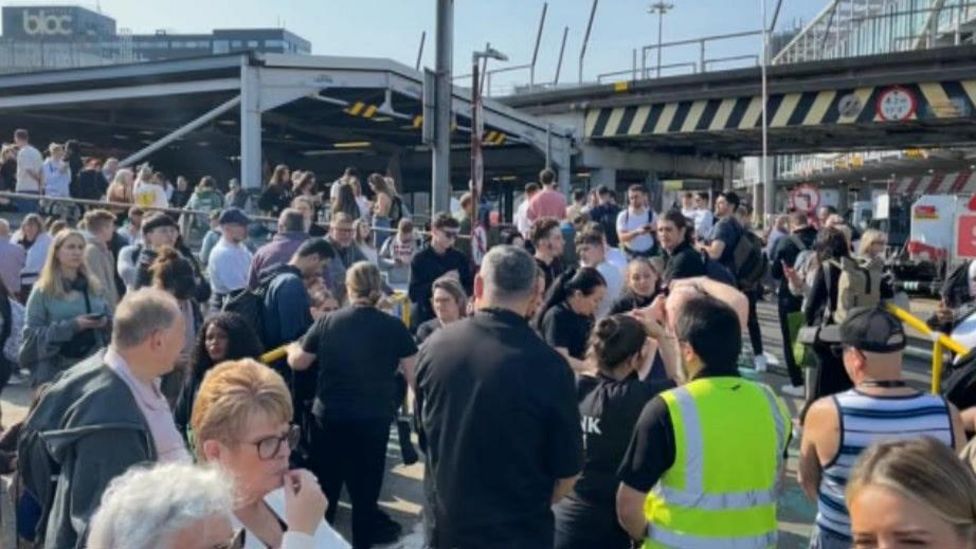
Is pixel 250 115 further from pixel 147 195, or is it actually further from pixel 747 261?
pixel 747 261

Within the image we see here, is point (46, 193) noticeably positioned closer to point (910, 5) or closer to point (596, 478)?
point (596, 478)

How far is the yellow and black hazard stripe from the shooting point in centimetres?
1598

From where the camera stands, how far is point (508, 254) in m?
3.96

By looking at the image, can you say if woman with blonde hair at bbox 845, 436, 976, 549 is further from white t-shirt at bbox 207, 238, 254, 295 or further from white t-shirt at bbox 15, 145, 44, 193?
white t-shirt at bbox 15, 145, 44, 193

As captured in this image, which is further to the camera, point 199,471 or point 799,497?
point 799,497

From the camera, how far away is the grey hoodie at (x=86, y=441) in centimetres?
308

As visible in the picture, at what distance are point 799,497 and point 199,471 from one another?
5.35m

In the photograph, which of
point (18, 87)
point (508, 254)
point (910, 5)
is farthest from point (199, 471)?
point (910, 5)

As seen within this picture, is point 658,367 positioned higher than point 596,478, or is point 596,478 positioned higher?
point 658,367

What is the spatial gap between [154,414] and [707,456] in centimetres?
187

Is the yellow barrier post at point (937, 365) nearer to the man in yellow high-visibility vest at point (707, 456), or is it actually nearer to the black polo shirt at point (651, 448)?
the man in yellow high-visibility vest at point (707, 456)

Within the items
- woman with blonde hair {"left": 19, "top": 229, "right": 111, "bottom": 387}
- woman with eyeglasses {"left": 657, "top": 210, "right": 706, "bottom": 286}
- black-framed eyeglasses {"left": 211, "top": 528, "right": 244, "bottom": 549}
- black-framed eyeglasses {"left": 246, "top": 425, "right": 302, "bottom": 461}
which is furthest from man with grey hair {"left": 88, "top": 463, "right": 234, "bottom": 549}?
woman with eyeglasses {"left": 657, "top": 210, "right": 706, "bottom": 286}

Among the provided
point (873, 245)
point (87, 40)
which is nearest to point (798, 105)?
point (873, 245)

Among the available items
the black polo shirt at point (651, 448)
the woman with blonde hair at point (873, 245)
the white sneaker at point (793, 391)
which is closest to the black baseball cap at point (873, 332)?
the black polo shirt at point (651, 448)
